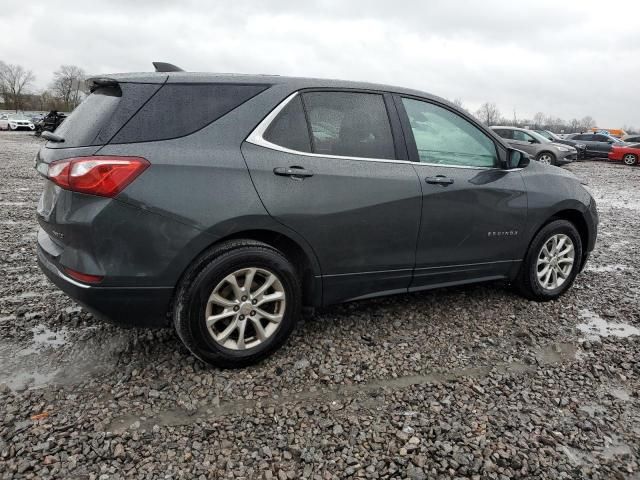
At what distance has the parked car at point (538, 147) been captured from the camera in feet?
62.2

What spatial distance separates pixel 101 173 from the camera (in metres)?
2.54

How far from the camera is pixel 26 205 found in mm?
7770

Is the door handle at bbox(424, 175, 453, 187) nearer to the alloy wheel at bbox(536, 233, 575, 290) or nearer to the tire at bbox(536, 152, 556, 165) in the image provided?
the alloy wheel at bbox(536, 233, 575, 290)

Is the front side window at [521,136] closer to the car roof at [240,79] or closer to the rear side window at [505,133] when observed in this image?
the rear side window at [505,133]

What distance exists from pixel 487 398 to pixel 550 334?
1.20 meters

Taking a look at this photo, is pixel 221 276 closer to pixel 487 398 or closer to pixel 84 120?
pixel 84 120

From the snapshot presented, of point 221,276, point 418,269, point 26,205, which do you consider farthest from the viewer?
point 26,205

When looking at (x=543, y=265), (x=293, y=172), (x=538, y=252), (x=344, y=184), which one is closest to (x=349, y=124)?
(x=344, y=184)

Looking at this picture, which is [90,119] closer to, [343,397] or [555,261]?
[343,397]

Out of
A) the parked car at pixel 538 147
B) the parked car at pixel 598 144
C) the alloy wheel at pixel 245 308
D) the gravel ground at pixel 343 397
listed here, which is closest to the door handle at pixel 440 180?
the gravel ground at pixel 343 397

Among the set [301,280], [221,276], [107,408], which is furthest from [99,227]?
[301,280]

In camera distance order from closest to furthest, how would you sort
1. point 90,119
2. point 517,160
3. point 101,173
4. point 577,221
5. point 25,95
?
point 101,173, point 90,119, point 517,160, point 577,221, point 25,95

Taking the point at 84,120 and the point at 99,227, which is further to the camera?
the point at 84,120

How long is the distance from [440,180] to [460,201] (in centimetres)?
25
